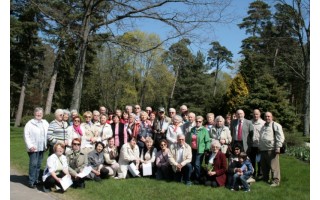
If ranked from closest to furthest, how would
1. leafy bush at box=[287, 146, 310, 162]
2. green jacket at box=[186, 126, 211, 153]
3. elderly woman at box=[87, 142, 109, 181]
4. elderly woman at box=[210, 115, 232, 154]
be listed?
elderly woman at box=[87, 142, 109, 181] < green jacket at box=[186, 126, 211, 153] < elderly woman at box=[210, 115, 232, 154] < leafy bush at box=[287, 146, 310, 162]

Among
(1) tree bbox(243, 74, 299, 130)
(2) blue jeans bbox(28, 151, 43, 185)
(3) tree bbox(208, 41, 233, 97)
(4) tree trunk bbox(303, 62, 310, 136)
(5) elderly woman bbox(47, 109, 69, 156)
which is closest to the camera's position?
(2) blue jeans bbox(28, 151, 43, 185)

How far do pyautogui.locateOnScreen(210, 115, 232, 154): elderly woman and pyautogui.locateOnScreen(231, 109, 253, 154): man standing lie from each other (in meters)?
0.21

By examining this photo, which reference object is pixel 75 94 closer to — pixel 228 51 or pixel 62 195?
pixel 62 195

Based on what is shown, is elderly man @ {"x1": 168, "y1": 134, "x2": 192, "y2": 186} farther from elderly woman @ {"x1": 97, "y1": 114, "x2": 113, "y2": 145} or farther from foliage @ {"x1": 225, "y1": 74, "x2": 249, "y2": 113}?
foliage @ {"x1": 225, "y1": 74, "x2": 249, "y2": 113}

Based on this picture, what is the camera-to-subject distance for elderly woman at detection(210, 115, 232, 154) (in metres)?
9.05

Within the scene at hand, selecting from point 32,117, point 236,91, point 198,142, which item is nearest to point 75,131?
point 198,142

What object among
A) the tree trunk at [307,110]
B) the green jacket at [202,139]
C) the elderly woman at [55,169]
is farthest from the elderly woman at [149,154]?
the tree trunk at [307,110]

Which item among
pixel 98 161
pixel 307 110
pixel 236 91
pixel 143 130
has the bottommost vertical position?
pixel 98 161

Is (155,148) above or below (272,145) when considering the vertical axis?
below

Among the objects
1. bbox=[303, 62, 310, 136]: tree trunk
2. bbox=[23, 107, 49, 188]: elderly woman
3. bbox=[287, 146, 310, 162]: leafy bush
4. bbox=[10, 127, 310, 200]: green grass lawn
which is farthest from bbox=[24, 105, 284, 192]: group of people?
bbox=[303, 62, 310, 136]: tree trunk

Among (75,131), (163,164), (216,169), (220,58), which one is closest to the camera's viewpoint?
(216,169)

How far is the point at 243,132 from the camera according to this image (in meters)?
9.09

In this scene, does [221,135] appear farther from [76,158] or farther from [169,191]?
[76,158]

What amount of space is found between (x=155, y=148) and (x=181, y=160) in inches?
38.8
